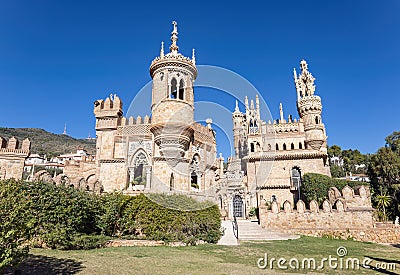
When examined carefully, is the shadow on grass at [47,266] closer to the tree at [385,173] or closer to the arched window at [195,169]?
the arched window at [195,169]

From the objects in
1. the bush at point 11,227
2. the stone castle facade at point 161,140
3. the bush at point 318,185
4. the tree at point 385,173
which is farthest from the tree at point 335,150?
the bush at point 11,227

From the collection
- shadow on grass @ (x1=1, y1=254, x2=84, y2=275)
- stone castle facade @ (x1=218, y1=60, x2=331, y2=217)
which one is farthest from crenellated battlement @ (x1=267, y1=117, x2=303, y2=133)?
shadow on grass @ (x1=1, y1=254, x2=84, y2=275)

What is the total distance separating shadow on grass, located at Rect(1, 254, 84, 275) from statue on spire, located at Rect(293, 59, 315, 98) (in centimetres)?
3730

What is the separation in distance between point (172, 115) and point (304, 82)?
28.4 meters

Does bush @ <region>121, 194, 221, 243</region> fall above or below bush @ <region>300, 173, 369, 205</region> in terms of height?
below

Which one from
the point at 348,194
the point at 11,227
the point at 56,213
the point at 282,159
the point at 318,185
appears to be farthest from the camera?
A: the point at 282,159

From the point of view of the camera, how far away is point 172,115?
18906mm

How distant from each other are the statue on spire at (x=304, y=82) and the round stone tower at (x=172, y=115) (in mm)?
24444

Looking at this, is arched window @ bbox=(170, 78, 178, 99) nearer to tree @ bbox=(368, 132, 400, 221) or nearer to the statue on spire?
the statue on spire

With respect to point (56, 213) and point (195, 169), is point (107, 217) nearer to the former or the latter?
point (56, 213)

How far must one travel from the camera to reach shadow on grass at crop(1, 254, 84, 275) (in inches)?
261

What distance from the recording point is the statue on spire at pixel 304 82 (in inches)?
1513

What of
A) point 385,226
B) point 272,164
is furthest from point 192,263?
point 272,164

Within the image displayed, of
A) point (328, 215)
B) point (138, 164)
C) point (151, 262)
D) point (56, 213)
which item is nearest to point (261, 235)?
point (328, 215)
